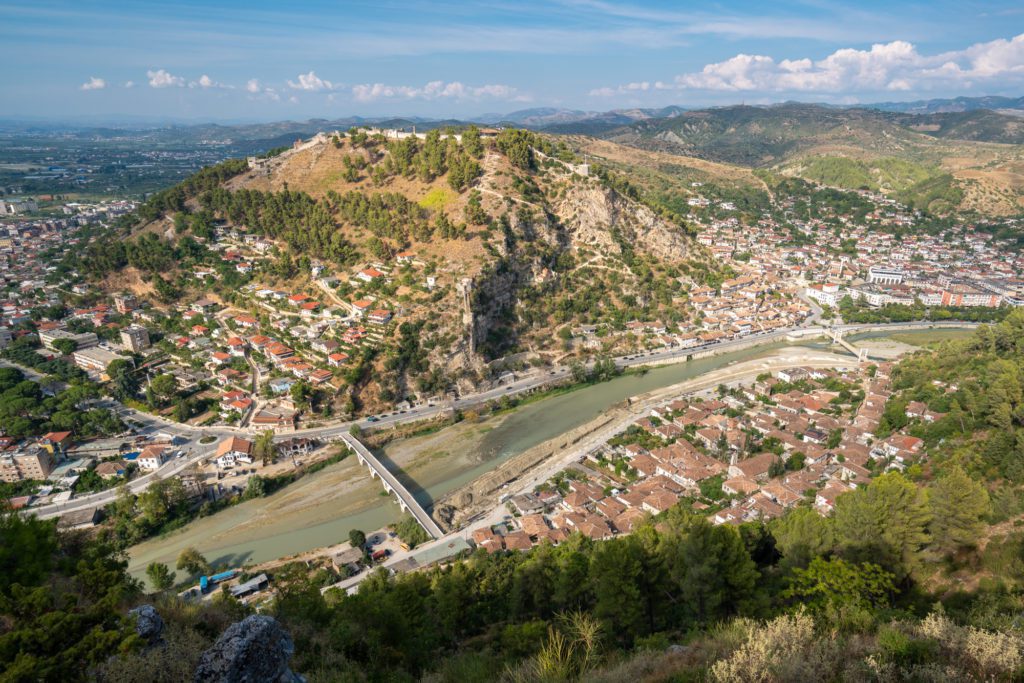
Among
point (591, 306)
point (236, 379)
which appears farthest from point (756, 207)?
point (236, 379)

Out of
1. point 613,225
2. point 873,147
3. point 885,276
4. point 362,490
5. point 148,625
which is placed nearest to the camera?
point 148,625

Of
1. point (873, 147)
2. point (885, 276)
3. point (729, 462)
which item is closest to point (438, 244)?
point (729, 462)

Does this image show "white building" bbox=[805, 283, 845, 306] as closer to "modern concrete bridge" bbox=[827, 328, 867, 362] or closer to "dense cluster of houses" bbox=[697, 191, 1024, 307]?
"dense cluster of houses" bbox=[697, 191, 1024, 307]

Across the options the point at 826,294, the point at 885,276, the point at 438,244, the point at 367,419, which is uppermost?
the point at 438,244

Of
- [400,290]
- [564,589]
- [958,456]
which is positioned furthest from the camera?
[400,290]

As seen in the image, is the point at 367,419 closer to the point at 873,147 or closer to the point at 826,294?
the point at 826,294

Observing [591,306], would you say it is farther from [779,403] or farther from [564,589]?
[564,589]
